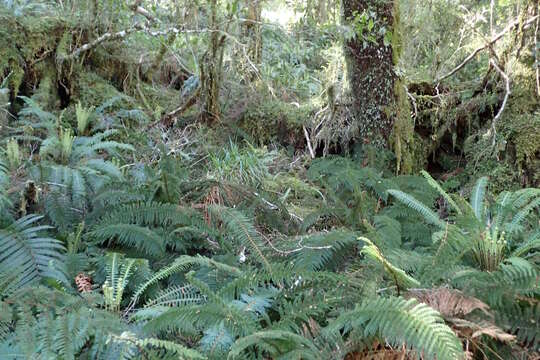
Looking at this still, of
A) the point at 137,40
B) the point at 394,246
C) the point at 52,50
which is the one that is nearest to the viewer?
the point at 394,246

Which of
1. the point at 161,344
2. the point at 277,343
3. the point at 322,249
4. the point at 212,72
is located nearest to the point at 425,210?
the point at 322,249

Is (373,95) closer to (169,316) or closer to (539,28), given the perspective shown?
(539,28)

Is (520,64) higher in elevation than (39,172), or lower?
higher

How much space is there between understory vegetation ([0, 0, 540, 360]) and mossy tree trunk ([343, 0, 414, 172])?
2 centimetres

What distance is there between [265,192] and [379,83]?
1530 mm

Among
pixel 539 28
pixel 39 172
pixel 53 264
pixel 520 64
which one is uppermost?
pixel 539 28

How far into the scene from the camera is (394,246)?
2.60 metres

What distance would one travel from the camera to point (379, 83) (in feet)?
14.2

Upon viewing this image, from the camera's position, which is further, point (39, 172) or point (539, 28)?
point (539, 28)

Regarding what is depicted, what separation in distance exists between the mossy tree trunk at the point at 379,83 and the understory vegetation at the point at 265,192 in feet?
0.07

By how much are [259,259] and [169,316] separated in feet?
2.05

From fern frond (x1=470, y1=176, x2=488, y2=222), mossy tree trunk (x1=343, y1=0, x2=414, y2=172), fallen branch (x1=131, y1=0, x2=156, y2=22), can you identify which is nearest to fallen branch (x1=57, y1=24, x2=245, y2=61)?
fallen branch (x1=131, y1=0, x2=156, y2=22)

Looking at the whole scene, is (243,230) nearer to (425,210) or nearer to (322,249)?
(322,249)

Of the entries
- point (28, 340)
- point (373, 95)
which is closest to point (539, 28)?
point (373, 95)
